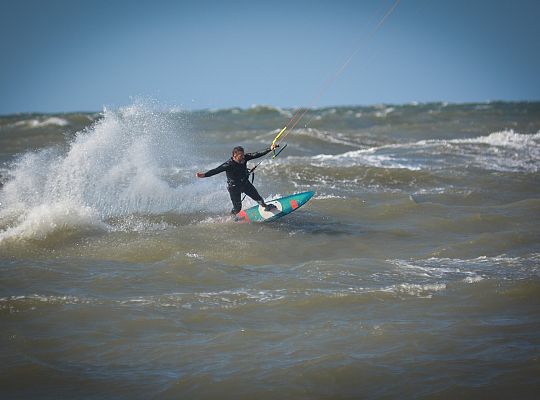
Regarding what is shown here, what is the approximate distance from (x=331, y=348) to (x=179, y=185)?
33.9 feet

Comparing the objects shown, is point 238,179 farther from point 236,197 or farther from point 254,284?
point 254,284

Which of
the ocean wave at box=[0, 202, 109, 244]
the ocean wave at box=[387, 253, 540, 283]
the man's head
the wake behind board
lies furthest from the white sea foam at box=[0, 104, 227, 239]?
the ocean wave at box=[387, 253, 540, 283]

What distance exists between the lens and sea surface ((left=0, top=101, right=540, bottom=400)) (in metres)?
5.45

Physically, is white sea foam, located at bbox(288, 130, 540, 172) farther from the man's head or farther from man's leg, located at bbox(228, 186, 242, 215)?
the man's head

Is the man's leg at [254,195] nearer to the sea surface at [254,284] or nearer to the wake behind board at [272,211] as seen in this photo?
the wake behind board at [272,211]

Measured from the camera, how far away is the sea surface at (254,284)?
5.45 meters

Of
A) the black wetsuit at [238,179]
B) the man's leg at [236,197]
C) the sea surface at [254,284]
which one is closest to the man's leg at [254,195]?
the black wetsuit at [238,179]

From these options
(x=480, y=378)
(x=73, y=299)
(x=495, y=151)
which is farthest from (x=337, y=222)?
(x=495, y=151)

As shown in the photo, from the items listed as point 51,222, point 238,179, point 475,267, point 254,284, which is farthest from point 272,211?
point 475,267

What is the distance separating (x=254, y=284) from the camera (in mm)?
7949

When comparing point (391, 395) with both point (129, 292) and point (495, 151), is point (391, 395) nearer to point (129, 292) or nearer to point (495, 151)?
point (129, 292)

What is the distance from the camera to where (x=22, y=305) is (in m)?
7.14

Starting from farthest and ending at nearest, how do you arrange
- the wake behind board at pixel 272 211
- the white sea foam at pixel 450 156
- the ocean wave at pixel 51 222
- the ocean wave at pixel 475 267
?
the white sea foam at pixel 450 156
the wake behind board at pixel 272 211
the ocean wave at pixel 51 222
the ocean wave at pixel 475 267

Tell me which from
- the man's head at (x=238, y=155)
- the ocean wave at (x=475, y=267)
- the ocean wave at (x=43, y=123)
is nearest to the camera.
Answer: the ocean wave at (x=475, y=267)
